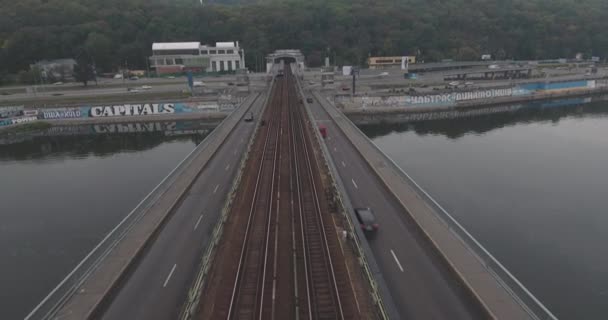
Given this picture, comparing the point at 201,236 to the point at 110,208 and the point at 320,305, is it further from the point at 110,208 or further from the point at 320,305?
the point at 110,208

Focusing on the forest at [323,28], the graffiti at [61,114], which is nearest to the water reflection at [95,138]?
the graffiti at [61,114]

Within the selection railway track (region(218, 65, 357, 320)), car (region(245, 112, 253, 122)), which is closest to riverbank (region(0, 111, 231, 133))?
car (region(245, 112, 253, 122))

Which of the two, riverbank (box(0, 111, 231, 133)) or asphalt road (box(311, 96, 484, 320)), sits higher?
riverbank (box(0, 111, 231, 133))

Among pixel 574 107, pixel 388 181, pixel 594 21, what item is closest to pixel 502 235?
pixel 388 181

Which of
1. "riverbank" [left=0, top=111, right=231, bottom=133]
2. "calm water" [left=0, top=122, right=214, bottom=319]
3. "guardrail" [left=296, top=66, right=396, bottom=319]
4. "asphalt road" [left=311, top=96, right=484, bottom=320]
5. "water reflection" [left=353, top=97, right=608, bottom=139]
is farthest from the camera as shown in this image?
"riverbank" [left=0, top=111, right=231, bottom=133]

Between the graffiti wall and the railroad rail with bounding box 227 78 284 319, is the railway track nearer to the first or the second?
the railroad rail with bounding box 227 78 284 319

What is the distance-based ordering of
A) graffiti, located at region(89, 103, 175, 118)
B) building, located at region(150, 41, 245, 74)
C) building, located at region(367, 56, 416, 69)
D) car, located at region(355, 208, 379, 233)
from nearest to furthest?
car, located at region(355, 208, 379, 233)
graffiti, located at region(89, 103, 175, 118)
building, located at region(150, 41, 245, 74)
building, located at region(367, 56, 416, 69)

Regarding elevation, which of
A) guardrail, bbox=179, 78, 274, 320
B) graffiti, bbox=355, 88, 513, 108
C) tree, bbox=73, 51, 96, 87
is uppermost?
tree, bbox=73, 51, 96, 87
